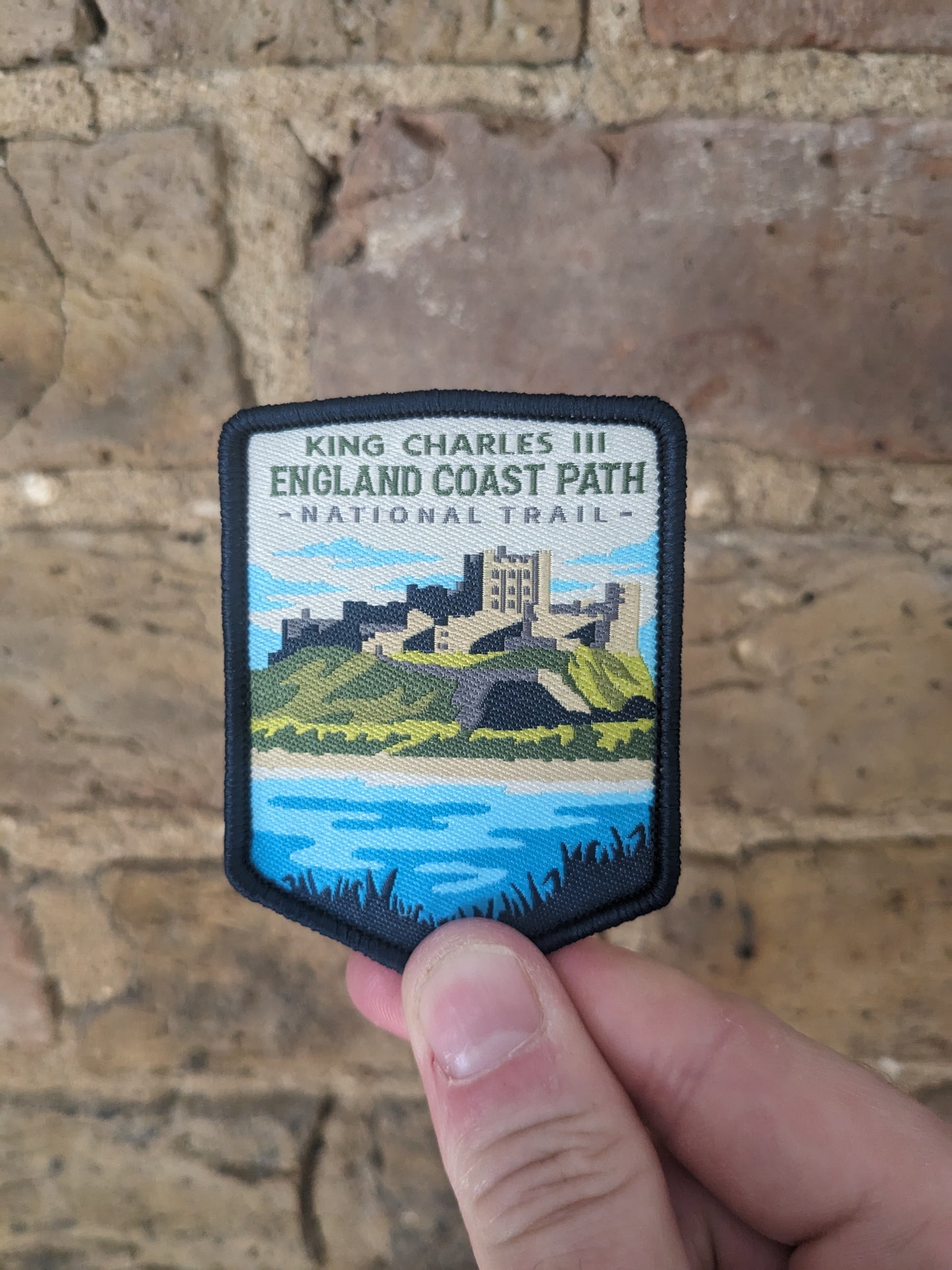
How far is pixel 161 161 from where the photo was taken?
54 cm

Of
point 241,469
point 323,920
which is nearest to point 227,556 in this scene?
point 241,469

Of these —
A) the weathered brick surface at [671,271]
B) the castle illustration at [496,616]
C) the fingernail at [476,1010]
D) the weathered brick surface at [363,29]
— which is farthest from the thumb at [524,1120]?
the weathered brick surface at [363,29]

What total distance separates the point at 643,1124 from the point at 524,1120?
0.12 metres

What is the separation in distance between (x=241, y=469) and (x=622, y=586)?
0.69 ft

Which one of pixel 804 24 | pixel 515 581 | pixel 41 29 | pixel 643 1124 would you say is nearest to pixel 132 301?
pixel 41 29

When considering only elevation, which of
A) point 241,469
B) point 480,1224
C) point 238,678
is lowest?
point 480,1224

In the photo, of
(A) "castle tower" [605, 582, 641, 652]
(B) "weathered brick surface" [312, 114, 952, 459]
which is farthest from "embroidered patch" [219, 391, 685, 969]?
(B) "weathered brick surface" [312, 114, 952, 459]

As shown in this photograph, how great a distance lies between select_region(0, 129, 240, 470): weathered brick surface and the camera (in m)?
0.54

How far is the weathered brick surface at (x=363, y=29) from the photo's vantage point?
52cm

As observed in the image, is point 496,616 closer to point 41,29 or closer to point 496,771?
point 496,771

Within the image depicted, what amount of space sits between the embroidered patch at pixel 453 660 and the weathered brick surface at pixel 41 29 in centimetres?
33

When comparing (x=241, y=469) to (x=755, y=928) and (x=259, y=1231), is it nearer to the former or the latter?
(x=755, y=928)

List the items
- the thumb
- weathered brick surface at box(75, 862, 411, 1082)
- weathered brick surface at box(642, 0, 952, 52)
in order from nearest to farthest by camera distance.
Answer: the thumb
weathered brick surface at box(642, 0, 952, 52)
weathered brick surface at box(75, 862, 411, 1082)

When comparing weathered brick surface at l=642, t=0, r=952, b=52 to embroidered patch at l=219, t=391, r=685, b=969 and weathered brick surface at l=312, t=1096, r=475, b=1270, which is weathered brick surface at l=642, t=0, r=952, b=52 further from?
weathered brick surface at l=312, t=1096, r=475, b=1270
